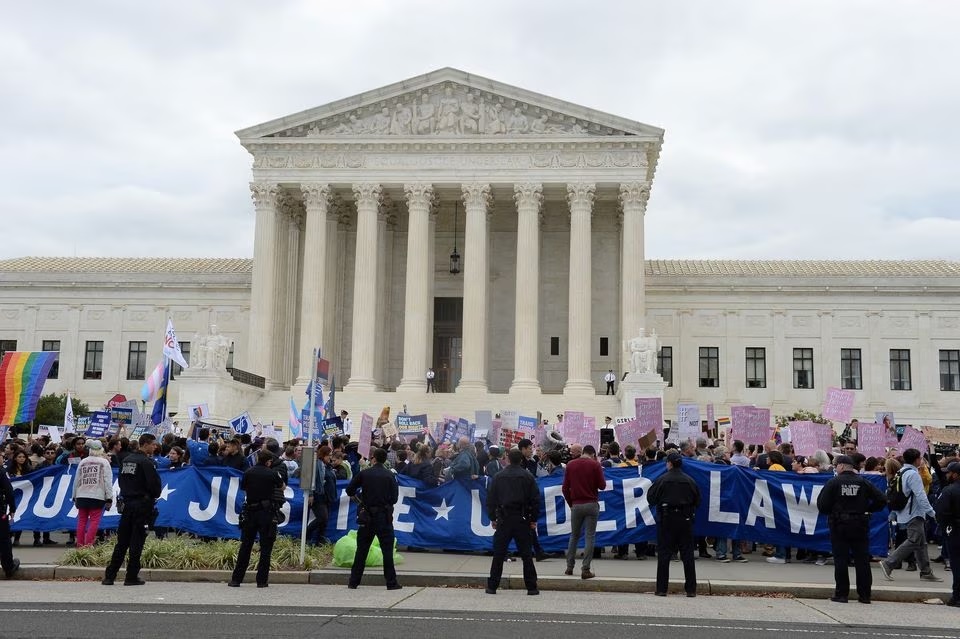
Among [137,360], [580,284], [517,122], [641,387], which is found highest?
[517,122]

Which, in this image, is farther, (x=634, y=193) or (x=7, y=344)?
(x=7, y=344)

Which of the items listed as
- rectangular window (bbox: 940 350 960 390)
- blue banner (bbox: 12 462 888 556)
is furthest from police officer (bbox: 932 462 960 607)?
rectangular window (bbox: 940 350 960 390)

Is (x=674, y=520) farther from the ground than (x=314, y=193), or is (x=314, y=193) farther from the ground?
(x=314, y=193)

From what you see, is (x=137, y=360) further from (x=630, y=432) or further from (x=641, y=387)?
(x=630, y=432)

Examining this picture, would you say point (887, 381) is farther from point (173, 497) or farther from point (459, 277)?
point (173, 497)

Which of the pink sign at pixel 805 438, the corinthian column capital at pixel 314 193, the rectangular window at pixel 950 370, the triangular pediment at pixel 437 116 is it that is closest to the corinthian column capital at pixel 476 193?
the triangular pediment at pixel 437 116

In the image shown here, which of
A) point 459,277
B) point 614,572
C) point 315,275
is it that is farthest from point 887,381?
point 614,572

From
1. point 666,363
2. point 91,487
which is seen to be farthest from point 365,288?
point 91,487

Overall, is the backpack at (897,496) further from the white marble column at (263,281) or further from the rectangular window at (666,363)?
the rectangular window at (666,363)

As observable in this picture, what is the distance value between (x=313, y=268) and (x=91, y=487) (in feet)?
110

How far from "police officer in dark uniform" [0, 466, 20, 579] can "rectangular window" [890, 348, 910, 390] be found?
4929 cm

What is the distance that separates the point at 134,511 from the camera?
1508 centimetres

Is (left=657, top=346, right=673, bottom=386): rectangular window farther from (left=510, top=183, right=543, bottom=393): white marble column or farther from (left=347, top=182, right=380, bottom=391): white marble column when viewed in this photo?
(left=347, top=182, right=380, bottom=391): white marble column

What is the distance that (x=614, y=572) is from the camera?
54.5ft
